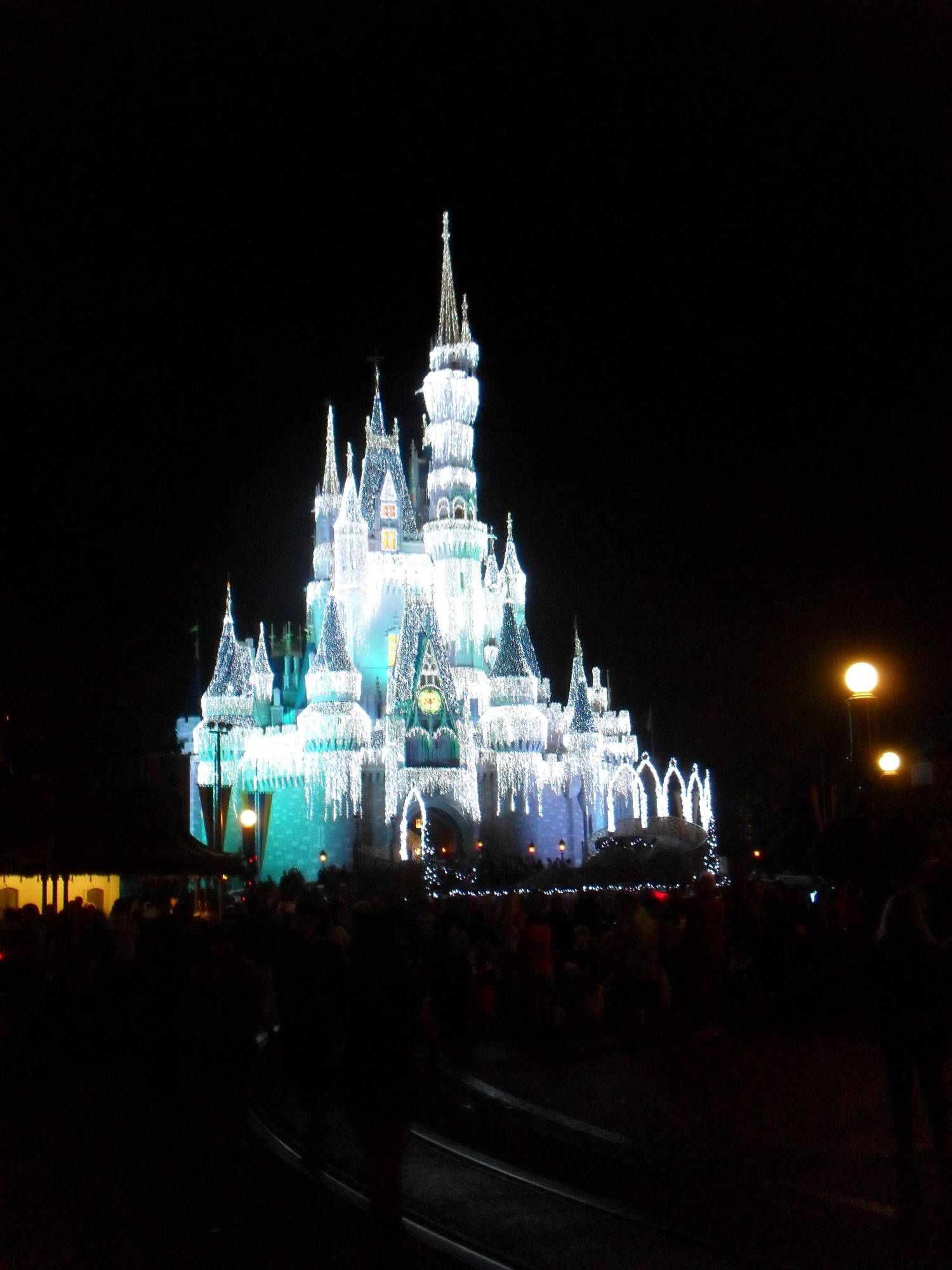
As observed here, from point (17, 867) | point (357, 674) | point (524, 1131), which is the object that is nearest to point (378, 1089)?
point (524, 1131)

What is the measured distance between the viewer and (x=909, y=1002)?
8.42m

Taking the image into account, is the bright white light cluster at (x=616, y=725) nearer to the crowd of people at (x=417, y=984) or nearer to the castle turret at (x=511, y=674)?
the castle turret at (x=511, y=674)

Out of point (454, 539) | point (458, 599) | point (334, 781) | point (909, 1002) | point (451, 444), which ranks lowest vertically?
point (909, 1002)

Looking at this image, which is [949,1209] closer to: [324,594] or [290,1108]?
[290,1108]

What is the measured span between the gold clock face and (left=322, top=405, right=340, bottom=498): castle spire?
35.7ft

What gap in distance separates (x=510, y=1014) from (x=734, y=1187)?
924 centimetres

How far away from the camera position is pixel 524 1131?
34.6 feet

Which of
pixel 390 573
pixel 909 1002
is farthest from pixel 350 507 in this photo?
pixel 909 1002

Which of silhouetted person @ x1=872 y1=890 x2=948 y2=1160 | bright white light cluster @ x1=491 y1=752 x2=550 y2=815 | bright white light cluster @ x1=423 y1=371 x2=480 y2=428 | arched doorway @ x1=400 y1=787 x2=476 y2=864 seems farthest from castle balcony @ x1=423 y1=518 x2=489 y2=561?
silhouetted person @ x1=872 y1=890 x2=948 y2=1160

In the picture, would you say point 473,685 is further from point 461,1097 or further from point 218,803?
point 461,1097

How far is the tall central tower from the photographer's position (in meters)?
55.3

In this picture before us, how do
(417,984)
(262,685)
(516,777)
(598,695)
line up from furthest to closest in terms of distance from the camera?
(598,695) → (262,685) → (516,777) → (417,984)

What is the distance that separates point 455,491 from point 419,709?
31.5 feet

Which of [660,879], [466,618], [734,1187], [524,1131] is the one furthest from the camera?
[466,618]
